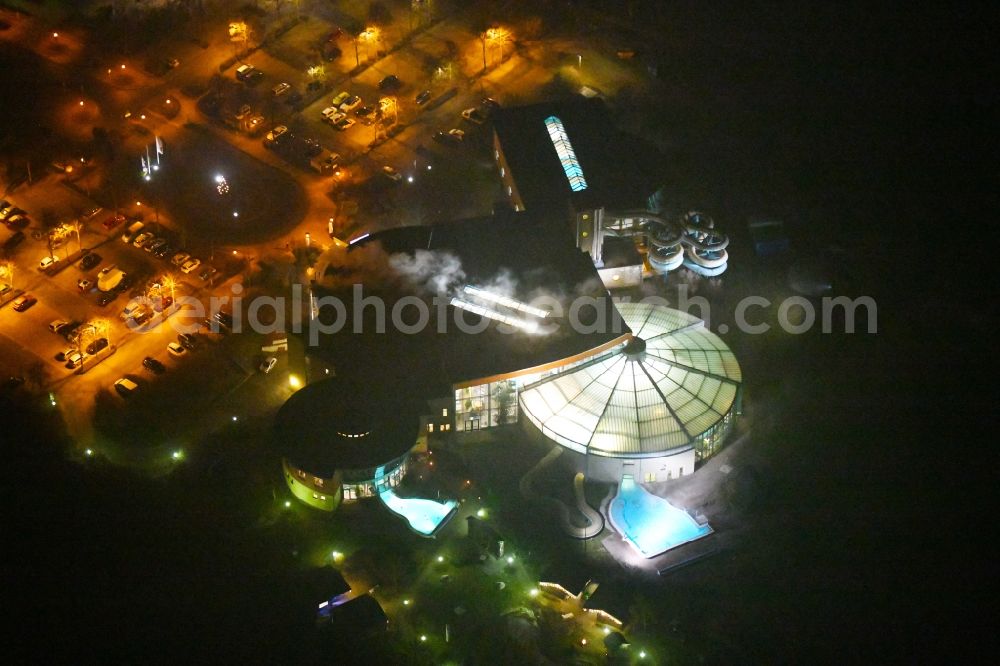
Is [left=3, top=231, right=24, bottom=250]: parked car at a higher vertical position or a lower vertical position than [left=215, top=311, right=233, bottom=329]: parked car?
higher

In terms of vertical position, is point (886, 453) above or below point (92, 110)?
below

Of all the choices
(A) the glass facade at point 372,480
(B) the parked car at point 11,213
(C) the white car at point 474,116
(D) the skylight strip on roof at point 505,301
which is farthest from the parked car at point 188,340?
(C) the white car at point 474,116

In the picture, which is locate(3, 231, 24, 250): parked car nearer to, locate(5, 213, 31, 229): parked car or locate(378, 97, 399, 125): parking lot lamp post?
locate(5, 213, 31, 229): parked car

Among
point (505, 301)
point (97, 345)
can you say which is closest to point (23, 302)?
point (97, 345)

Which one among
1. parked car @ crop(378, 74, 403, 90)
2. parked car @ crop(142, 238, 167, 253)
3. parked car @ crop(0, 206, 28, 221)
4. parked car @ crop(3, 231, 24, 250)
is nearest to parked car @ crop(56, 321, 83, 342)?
parked car @ crop(142, 238, 167, 253)

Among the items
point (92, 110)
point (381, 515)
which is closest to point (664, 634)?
point (381, 515)

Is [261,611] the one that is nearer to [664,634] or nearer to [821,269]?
[664,634]
